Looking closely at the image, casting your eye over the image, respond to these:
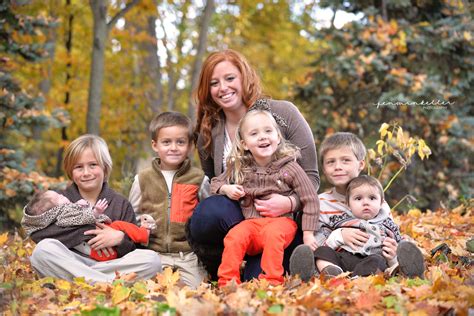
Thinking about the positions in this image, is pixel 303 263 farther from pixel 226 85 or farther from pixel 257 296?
pixel 226 85

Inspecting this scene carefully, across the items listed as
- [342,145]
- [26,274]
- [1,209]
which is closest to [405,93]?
[342,145]

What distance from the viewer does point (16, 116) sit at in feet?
25.0

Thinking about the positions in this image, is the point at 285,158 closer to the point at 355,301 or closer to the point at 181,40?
the point at 355,301

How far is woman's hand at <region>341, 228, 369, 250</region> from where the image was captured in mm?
3789

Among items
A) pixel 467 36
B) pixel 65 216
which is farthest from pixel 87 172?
pixel 467 36

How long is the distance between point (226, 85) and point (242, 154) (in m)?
0.56

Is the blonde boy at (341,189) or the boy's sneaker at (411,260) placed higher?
the blonde boy at (341,189)

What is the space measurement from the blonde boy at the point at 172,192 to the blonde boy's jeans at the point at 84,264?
0.29 m

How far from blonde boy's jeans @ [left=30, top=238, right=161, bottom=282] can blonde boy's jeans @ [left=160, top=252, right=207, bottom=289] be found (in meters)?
0.23

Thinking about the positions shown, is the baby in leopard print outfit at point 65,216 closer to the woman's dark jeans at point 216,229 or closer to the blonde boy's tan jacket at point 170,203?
the blonde boy's tan jacket at point 170,203

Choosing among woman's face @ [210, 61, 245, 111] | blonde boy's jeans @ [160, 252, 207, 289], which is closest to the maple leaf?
blonde boy's jeans @ [160, 252, 207, 289]

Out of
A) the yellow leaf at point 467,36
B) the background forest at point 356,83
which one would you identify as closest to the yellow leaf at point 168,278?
the background forest at point 356,83

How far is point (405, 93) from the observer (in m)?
8.93

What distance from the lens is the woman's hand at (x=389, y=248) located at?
3.74 m
